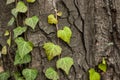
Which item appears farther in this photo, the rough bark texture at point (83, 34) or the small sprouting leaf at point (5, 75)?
the small sprouting leaf at point (5, 75)

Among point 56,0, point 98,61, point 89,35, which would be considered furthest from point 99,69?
point 56,0

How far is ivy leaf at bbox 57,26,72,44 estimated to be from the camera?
138 centimetres

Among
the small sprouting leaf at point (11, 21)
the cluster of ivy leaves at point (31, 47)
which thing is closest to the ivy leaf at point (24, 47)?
the cluster of ivy leaves at point (31, 47)

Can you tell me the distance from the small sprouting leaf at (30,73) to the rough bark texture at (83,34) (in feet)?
0.09

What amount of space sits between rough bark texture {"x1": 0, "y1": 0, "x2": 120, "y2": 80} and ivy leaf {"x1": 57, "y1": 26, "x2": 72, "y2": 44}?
0.08 feet

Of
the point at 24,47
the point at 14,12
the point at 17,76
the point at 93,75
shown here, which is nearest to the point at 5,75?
the point at 17,76

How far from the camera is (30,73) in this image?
4.55 feet

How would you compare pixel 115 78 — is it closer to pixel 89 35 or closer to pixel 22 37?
pixel 89 35

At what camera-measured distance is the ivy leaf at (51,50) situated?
4.47 feet

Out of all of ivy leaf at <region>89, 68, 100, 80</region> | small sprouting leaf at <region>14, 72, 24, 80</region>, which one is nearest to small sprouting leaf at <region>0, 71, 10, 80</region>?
small sprouting leaf at <region>14, 72, 24, 80</region>

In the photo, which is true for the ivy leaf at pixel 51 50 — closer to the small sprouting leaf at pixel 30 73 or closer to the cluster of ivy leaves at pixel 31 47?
the cluster of ivy leaves at pixel 31 47

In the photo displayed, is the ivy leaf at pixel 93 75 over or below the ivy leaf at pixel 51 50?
below

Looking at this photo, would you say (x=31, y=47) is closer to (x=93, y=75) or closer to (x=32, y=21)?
(x=32, y=21)

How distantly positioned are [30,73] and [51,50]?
0.51ft
